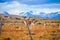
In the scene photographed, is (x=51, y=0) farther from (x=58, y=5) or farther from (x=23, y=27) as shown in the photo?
(x=23, y=27)

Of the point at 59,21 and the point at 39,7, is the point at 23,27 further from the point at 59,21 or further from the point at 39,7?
the point at 59,21

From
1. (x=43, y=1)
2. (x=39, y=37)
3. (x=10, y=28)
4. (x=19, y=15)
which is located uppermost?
(x=43, y=1)

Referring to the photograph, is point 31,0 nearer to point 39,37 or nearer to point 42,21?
point 42,21

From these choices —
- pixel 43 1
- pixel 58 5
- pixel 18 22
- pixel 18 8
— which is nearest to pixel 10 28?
pixel 18 22

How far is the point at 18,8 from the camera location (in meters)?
4.74

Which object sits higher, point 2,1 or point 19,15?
point 2,1

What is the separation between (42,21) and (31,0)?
78cm

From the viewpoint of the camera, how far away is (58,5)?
462 centimetres

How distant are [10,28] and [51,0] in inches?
62.0

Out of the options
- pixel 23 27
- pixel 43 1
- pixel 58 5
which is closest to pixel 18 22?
pixel 23 27

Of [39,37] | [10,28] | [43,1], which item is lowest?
[39,37]

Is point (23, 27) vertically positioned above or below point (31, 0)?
below

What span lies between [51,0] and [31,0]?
64cm

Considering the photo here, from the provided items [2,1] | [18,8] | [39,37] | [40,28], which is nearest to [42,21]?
[40,28]
